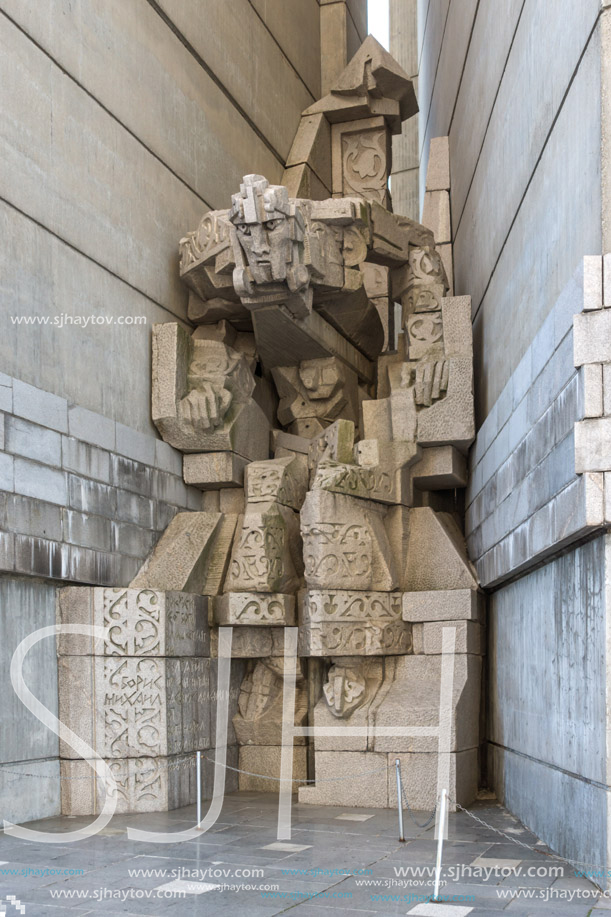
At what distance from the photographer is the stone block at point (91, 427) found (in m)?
8.42

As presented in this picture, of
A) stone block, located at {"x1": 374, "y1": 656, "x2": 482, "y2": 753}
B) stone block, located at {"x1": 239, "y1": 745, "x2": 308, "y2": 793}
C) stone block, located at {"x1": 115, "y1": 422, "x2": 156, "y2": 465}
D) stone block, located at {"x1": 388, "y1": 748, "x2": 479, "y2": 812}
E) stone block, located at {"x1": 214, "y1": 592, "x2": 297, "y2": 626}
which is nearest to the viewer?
stone block, located at {"x1": 388, "y1": 748, "x2": 479, "y2": 812}

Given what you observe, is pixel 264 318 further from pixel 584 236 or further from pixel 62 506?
pixel 584 236

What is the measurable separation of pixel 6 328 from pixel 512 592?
4695 mm

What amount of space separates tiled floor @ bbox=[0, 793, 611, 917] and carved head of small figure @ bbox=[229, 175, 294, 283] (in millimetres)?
4855

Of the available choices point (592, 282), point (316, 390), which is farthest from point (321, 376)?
point (592, 282)

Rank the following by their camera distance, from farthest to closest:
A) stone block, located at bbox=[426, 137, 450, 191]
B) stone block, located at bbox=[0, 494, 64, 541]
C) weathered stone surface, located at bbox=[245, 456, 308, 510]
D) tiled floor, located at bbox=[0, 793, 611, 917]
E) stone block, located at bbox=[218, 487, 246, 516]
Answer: stone block, located at bbox=[426, 137, 450, 191], stone block, located at bbox=[218, 487, 246, 516], weathered stone surface, located at bbox=[245, 456, 308, 510], stone block, located at bbox=[0, 494, 64, 541], tiled floor, located at bbox=[0, 793, 611, 917]

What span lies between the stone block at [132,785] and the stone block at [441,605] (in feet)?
8.11

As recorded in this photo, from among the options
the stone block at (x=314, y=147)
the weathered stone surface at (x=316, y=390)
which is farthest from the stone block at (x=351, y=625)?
the stone block at (x=314, y=147)

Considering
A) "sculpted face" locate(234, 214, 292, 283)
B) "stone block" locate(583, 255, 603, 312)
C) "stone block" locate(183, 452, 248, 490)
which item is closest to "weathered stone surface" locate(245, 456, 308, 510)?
"stone block" locate(183, 452, 248, 490)

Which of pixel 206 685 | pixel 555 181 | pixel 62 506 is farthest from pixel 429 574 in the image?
pixel 555 181

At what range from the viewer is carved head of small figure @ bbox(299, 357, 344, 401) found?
36.6ft

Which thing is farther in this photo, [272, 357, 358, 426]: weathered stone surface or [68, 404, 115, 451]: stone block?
[272, 357, 358, 426]: weathered stone surface

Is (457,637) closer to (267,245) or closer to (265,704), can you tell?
(265,704)

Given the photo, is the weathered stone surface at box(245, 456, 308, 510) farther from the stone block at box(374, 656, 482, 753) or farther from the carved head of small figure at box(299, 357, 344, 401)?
the stone block at box(374, 656, 482, 753)
